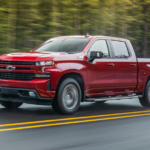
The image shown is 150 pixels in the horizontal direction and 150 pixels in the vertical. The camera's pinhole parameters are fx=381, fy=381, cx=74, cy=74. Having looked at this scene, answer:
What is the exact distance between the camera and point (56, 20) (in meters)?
16.6

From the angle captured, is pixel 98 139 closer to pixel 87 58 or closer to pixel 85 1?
pixel 87 58

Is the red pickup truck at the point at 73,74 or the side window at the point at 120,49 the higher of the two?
the side window at the point at 120,49

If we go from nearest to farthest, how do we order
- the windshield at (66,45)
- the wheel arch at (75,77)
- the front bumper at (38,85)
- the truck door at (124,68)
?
the front bumper at (38,85) → the wheel arch at (75,77) → the windshield at (66,45) → the truck door at (124,68)

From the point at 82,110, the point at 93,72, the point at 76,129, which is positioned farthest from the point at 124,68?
the point at 76,129

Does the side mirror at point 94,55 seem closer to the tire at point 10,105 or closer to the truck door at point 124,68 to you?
the truck door at point 124,68

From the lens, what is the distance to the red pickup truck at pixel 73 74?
7367 mm

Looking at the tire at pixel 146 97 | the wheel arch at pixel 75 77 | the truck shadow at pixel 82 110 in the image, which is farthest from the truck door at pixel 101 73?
the tire at pixel 146 97

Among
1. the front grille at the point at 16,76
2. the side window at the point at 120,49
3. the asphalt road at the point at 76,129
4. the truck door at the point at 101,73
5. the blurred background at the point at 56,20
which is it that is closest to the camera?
the asphalt road at the point at 76,129

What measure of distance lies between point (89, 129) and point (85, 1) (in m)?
11.8

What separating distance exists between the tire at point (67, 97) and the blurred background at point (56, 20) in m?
7.09

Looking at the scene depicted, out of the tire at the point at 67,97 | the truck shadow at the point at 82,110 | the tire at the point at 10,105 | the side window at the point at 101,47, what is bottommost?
the truck shadow at the point at 82,110

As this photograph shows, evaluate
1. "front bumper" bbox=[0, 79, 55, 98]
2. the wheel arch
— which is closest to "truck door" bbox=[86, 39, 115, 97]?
the wheel arch

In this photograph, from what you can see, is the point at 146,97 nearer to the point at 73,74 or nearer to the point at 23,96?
the point at 73,74

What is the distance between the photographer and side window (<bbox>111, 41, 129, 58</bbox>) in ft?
30.1
